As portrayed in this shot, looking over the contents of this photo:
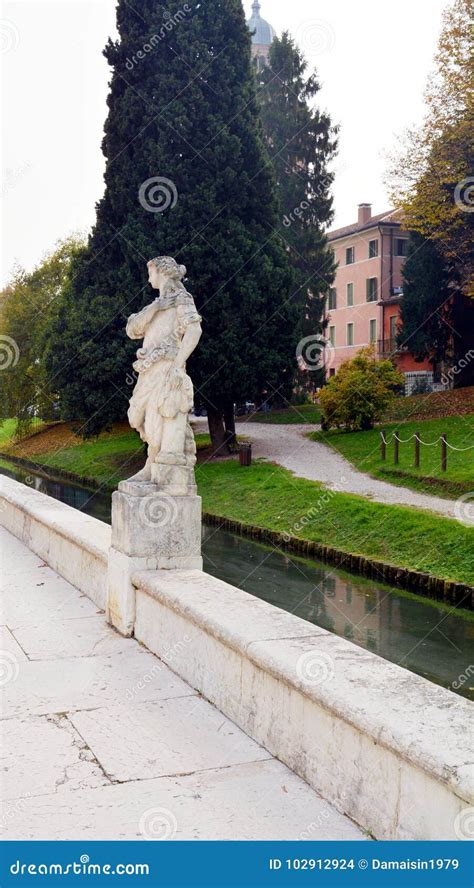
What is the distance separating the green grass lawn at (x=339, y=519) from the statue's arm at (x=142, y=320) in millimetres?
8056

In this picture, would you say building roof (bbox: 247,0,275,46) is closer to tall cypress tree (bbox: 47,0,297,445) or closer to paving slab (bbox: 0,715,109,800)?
tall cypress tree (bbox: 47,0,297,445)

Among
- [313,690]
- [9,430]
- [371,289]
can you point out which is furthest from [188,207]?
[9,430]

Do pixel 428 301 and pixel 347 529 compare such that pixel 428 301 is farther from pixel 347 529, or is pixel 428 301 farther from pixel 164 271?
pixel 164 271

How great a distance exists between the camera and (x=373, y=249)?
48.0 meters

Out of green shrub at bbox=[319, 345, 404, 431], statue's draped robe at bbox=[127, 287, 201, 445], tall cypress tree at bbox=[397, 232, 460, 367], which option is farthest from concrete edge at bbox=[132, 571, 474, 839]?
tall cypress tree at bbox=[397, 232, 460, 367]

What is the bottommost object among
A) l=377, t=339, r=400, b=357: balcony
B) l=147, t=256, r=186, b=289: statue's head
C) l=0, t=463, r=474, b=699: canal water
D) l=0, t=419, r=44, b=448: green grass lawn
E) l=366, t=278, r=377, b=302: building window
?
l=0, t=463, r=474, b=699: canal water

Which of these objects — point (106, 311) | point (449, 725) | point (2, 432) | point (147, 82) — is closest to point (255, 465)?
point (106, 311)

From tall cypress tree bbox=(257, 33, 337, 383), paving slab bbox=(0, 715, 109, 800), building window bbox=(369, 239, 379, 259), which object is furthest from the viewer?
building window bbox=(369, 239, 379, 259)

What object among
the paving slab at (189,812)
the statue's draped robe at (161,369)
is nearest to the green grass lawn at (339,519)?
the statue's draped robe at (161,369)

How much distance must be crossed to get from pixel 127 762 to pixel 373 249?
46.3 m

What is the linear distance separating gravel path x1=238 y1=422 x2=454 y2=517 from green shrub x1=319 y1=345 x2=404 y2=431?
130cm

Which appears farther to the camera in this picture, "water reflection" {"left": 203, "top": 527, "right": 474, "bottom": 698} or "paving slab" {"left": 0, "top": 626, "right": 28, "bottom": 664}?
"water reflection" {"left": 203, "top": 527, "right": 474, "bottom": 698}

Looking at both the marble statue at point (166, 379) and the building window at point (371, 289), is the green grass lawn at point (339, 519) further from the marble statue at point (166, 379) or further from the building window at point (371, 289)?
the building window at point (371, 289)

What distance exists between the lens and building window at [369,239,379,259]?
47550 mm
